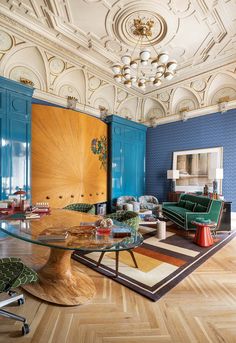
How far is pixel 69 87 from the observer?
5.87 m

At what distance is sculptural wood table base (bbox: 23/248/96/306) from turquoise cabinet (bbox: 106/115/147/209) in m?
4.31

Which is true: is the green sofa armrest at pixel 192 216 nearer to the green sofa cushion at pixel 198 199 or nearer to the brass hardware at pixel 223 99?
the green sofa cushion at pixel 198 199

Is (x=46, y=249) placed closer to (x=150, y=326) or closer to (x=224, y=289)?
(x=150, y=326)

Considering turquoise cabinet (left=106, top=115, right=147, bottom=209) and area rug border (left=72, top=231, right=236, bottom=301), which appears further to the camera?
turquoise cabinet (left=106, top=115, right=147, bottom=209)

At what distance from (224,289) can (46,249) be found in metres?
2.83

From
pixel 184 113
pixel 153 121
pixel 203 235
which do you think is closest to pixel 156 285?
pixel 203 235

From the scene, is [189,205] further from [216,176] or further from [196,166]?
[196,166]

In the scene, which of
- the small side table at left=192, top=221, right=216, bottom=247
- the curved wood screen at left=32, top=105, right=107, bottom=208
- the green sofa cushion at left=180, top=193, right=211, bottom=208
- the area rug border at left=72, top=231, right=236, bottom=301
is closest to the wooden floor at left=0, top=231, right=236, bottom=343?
the area rug border at left=72, top=231, right=236, bottom=301

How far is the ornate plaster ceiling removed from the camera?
12.9 ft

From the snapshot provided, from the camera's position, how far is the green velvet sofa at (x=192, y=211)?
4.22 m

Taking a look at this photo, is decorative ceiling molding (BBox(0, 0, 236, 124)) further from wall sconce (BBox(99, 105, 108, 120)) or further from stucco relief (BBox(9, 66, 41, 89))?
wall sconce (BBox(99, 105, 108, 120))

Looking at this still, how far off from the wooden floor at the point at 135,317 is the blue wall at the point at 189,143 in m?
4.51

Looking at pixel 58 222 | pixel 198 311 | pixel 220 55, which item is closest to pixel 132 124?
pixel 220 55

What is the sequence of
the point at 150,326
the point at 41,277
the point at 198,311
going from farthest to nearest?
the point at 41,277 < the point at 198,311 < the point at 150,326
